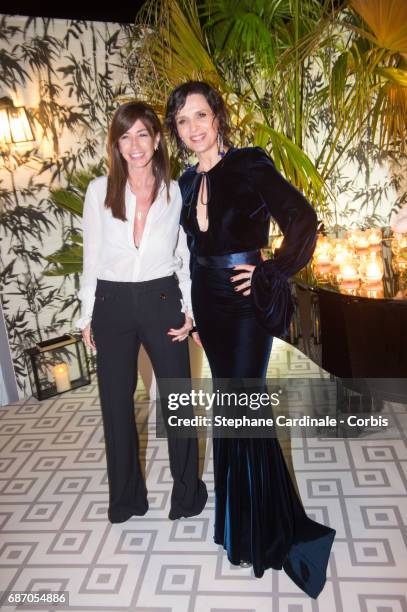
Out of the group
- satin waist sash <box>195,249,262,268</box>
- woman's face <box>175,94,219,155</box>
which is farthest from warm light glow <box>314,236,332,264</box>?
woman's face <box>175,94,219,155</box>

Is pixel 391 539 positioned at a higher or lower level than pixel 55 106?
lower

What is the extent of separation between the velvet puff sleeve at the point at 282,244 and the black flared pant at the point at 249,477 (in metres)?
0.06

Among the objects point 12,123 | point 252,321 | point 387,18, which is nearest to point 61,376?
point 12,123

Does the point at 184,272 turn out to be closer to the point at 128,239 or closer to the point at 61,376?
the point at 128,239

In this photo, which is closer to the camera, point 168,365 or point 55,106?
point 168,365

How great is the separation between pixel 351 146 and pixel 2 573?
167 inches

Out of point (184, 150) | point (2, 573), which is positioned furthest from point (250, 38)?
point (2, 573)

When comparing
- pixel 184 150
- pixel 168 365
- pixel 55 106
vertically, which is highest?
pixel 55 106

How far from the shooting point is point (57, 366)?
3.86 meters

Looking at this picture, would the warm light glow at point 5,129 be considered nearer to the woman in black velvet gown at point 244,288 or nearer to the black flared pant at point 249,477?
the woman in black velvet gown at point 244,288

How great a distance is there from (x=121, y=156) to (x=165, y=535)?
61.6 inches

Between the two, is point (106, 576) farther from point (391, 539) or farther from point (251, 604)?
point (391, 539)

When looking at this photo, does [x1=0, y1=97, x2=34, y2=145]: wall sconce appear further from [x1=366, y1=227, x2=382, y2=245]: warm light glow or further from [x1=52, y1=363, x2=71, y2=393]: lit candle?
[x1=366, y1=227, x2=382, y2=245]: warm light glow

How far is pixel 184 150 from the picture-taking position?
2111mm
